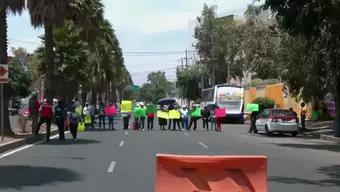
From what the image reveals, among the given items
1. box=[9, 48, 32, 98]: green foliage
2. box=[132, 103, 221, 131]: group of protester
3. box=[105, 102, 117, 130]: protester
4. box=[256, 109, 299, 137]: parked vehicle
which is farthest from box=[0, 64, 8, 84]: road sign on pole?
box=[9, 48, 32, 98]: green foliage

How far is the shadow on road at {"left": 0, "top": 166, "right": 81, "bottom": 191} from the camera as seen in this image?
42.5ft

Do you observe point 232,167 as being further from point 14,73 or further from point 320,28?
point 14,73

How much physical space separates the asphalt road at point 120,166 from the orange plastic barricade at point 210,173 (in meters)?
2.90

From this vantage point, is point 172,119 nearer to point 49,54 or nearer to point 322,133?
point 322,133

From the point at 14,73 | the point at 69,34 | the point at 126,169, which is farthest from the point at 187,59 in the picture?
the point at 126,169

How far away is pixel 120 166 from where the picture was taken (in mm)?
16453

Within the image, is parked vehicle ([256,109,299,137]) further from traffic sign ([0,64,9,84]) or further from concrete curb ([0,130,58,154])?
traffic sign ([0,64,9,84])

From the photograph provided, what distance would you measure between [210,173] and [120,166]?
24.1 ft

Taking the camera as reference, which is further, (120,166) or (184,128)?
(184,128)

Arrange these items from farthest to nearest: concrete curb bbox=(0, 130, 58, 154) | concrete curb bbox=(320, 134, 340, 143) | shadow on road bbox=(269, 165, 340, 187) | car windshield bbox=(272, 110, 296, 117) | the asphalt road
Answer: car windshield bbox=(272, 110, 296, 117) → concrete curb bbox=(320, 134, 340, 143) → concrete curb bbox=(0, 130, 58, 154) → shadow on road bbox=(269, 165, 340, 187) → the asphalt road

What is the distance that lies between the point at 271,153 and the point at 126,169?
7447 mm

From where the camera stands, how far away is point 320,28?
960 inches

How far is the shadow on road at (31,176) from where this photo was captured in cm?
1295

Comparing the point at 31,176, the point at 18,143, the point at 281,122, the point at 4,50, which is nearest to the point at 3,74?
the point at 18,143
